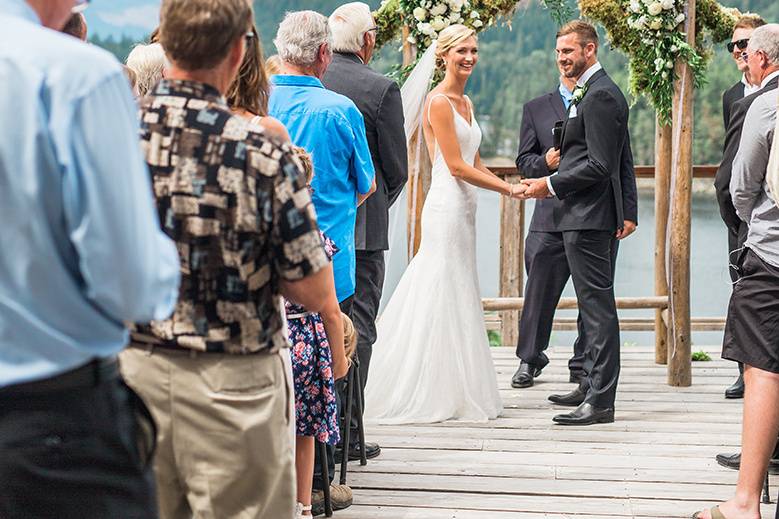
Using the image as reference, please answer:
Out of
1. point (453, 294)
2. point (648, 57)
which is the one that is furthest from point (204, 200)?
point (648, 57)

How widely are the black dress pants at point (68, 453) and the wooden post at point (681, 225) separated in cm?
479

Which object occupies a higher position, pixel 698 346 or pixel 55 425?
pixel 55 425

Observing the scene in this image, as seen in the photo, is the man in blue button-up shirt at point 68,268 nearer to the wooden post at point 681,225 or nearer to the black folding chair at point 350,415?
the black folding chair at point 350,415

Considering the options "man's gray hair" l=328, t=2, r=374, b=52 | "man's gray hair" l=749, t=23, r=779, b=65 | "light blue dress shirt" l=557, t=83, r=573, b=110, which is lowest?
"light blue dress shirt" l=557, t=83, r=573, b=110

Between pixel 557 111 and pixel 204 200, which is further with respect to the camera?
pixel 557 111

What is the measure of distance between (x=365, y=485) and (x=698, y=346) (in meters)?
3.71

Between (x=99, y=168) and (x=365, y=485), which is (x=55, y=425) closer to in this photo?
(x=99, y=168)

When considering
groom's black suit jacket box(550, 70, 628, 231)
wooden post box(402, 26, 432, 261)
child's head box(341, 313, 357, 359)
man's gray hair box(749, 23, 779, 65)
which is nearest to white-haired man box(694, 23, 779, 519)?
man's gray hair box(749, 23, 779, 65)

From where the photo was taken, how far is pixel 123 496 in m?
1.70

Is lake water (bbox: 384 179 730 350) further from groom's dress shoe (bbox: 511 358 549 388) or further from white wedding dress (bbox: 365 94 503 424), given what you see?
white wedding dress (bbox: 365 94 503 424)

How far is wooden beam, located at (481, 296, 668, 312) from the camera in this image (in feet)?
21.5

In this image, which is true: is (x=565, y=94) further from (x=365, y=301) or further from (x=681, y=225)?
(x=365, y=301)

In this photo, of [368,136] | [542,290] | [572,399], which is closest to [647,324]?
[542,290]

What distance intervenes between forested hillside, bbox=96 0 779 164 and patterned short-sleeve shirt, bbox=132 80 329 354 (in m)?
12.4
